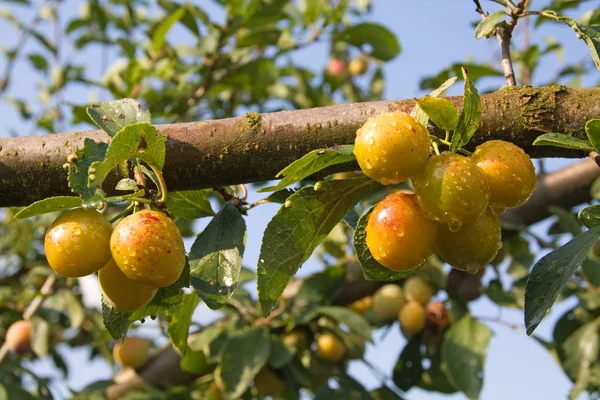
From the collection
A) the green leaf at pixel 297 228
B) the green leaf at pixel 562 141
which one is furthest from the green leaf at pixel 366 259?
the green leaf at pixel 562 141

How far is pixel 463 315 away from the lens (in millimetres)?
2383

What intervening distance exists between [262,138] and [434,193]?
12.6 inches

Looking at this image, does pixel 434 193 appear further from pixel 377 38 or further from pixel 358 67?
pixel 358 67

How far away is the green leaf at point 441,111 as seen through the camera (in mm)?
834

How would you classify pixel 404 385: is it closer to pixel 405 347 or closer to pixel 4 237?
pixel 405 347

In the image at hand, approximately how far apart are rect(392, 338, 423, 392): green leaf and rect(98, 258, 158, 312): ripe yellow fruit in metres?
1.73

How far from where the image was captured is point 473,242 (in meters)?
0.83

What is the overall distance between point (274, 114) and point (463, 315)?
1598 mm

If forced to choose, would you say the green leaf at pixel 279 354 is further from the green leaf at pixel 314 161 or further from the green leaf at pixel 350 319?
the green leaf at pixel 314 161

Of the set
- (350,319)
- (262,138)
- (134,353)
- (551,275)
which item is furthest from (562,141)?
(134,353)

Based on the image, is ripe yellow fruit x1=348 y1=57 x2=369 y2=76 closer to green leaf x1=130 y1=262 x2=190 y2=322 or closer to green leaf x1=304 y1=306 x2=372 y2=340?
green leaf x1=304 y1=306 x2=372 y2=340

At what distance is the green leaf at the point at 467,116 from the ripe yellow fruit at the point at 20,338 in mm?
2292

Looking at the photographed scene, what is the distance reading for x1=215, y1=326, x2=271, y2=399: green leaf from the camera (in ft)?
6.41

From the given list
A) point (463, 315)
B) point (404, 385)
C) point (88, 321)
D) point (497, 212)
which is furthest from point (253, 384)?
point (497, 212)
